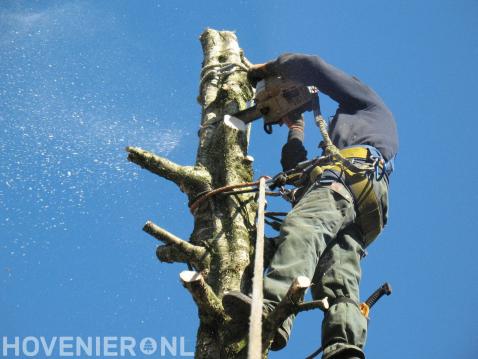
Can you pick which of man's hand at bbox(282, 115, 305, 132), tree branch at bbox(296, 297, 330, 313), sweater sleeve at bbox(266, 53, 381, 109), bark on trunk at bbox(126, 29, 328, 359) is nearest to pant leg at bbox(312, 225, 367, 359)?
bark on trunk at bbox(126, 29, 328, 359)

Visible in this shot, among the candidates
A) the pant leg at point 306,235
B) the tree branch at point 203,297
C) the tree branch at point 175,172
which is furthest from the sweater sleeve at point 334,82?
the tree branch at point 203,297

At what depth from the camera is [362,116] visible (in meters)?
5.06

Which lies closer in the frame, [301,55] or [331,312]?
[331,312]

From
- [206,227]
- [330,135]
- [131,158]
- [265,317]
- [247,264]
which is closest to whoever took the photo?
[265,317]

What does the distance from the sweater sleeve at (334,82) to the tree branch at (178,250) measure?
163 cm

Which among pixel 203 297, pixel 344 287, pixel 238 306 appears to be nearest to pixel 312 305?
pixel 238 306

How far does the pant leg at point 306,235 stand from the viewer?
3.73m

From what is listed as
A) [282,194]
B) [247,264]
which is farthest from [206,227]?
[282,194]

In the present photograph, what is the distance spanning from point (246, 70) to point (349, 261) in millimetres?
1732

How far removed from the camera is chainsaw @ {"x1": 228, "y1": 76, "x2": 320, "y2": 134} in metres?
5.41

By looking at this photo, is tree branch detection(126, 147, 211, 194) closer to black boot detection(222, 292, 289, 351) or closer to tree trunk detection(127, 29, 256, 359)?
tree trunk detection(127, 29, 256, 359)

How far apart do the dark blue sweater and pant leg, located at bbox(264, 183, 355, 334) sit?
607mm

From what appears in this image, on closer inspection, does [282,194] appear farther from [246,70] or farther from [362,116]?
[246,70]

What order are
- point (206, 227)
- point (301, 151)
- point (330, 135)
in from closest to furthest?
point (206, 227) → point (330, 135) → point (301, 151)
